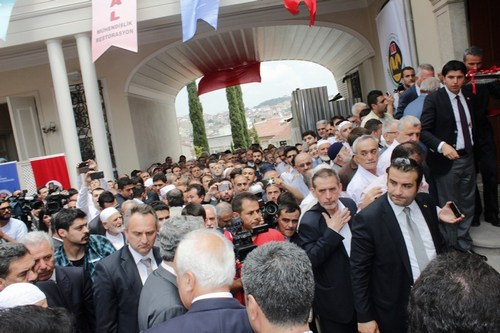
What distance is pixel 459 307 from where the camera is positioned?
4.04 ft

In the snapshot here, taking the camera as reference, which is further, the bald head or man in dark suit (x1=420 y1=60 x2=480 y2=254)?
the bald head

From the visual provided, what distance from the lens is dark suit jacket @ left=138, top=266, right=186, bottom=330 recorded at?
92.0 inches

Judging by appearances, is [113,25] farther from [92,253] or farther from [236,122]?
[236,122]

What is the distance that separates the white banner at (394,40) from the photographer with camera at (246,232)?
617 centimetres

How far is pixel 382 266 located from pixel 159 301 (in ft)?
4.49

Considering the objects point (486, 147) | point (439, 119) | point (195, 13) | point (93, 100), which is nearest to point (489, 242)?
point (486, 147)

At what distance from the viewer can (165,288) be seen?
8.18ft

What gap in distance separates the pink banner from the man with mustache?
5.87 meters

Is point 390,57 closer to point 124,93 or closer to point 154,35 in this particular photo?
point 154,35

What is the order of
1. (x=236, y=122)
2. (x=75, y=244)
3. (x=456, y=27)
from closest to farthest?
1. (x=75, y=244)
2. (x=456, y=27)
3. (x=236, y=122)

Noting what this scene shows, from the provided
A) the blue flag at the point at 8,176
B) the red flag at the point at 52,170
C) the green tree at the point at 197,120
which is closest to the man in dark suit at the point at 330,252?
the red flag at the point at 52,170

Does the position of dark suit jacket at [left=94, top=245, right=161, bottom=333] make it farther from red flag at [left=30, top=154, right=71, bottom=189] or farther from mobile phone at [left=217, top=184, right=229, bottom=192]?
red flag at [left=30, top=154, right=71, bottom=189]

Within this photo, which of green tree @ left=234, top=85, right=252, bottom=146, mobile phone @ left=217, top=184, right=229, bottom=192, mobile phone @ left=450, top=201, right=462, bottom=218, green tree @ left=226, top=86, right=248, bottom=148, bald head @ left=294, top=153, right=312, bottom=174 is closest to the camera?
mobile phone @ left=450, top=201, right=462, bottom=218

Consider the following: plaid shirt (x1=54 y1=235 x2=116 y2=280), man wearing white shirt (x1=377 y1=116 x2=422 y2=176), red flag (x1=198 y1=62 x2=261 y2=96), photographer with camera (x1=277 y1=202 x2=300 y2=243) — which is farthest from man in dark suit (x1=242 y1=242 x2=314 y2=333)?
red flag (x1=198 y1=62 x2=261 y2=96)
